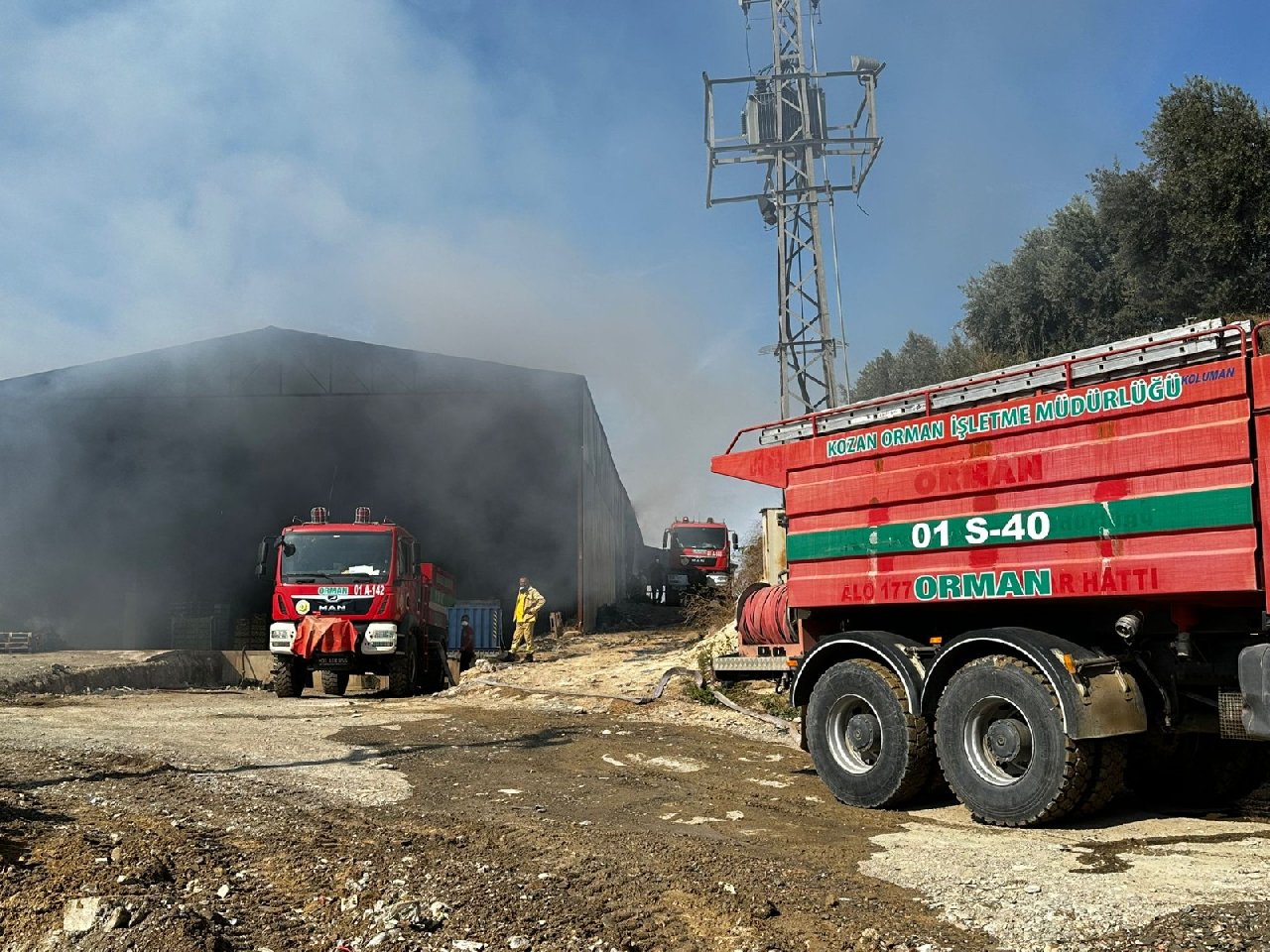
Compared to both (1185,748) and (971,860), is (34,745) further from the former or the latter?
(1185,748)

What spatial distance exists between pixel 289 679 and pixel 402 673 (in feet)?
5.26

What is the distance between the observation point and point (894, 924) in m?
3.96

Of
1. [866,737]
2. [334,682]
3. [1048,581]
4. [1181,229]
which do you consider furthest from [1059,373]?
[1181,229]

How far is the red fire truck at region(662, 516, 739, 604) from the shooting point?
34406 millimetres

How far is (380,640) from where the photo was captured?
14906 mm

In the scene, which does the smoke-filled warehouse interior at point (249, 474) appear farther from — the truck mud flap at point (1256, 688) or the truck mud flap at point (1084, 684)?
the truck mud flap at point (1256, 688)

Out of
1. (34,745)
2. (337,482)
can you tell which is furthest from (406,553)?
(337,482)

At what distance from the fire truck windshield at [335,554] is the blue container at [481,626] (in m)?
8.03

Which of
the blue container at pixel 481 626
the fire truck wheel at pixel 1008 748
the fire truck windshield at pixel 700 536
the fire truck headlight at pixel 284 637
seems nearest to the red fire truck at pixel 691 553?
the fire truck windshield at pixel 700 536

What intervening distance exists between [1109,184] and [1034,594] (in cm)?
1682

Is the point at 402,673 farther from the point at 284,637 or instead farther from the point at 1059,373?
the point at 1059,373

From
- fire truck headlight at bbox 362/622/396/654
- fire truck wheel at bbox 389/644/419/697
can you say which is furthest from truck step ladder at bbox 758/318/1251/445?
fire truck wheel at bbox 389/644/419/697

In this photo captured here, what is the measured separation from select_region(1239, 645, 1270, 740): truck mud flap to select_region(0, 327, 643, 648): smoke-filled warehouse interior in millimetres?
22822

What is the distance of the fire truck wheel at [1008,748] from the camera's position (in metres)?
5.60
